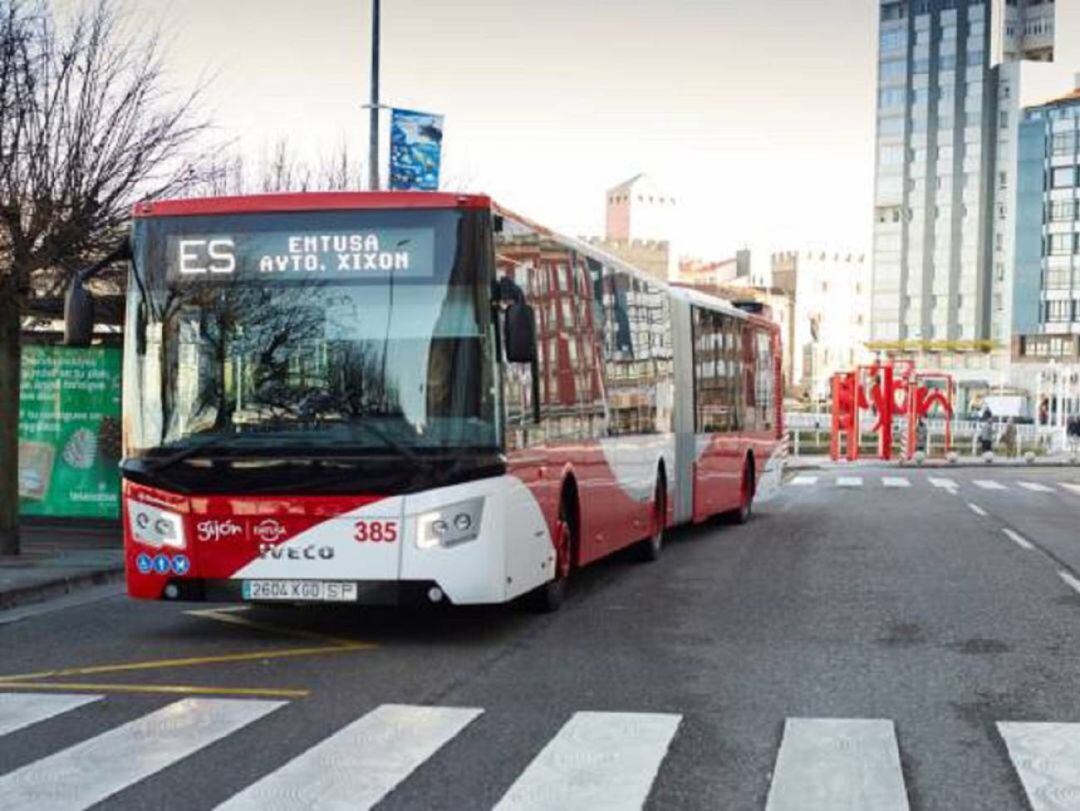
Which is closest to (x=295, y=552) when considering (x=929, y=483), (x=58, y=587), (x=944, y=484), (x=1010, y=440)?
(x=58, y=587)

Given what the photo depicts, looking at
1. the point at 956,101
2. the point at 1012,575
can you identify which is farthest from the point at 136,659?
the point at 956,101

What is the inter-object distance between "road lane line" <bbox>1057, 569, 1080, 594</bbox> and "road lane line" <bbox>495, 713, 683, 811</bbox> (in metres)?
6.92

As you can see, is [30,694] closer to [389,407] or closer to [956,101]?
[389,407]

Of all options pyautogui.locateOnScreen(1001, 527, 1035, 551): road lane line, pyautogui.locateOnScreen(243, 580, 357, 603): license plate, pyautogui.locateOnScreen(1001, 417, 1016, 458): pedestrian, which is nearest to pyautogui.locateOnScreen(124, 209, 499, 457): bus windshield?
pyautogui.locateOnScreen(243, 580, 357, 603): license plate

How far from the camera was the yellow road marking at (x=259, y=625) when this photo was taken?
394 inches

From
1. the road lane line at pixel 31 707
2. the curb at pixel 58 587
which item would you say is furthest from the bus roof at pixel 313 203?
the curb at pixel 58 587

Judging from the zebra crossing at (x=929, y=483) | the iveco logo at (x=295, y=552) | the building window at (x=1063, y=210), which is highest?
the building window at (x=1063, y=210)

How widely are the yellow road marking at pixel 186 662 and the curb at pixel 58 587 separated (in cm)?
293

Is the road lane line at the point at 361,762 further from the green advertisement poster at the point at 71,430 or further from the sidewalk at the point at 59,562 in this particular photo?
the green advertisement poster at the point at 71,430

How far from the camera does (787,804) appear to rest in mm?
5789

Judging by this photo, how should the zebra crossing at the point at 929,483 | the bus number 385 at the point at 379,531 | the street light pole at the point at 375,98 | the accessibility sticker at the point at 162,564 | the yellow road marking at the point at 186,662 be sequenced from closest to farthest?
the yellow road marking at the point at 186,662
the bus number 385 at the point at 379,531
the accessibility sticker at the point at 162,564
the street light pole at the point at 375,98
the zebra crossing at the point at 929,483

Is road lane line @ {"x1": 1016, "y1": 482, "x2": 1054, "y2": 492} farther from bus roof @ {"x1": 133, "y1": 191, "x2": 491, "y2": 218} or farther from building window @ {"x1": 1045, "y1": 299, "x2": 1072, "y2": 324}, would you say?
building window @ {"x1": 1045, "y1": 299, "x2": 1072, "y2": 324}

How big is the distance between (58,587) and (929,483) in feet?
82.4

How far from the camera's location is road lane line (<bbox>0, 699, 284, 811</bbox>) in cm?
593
